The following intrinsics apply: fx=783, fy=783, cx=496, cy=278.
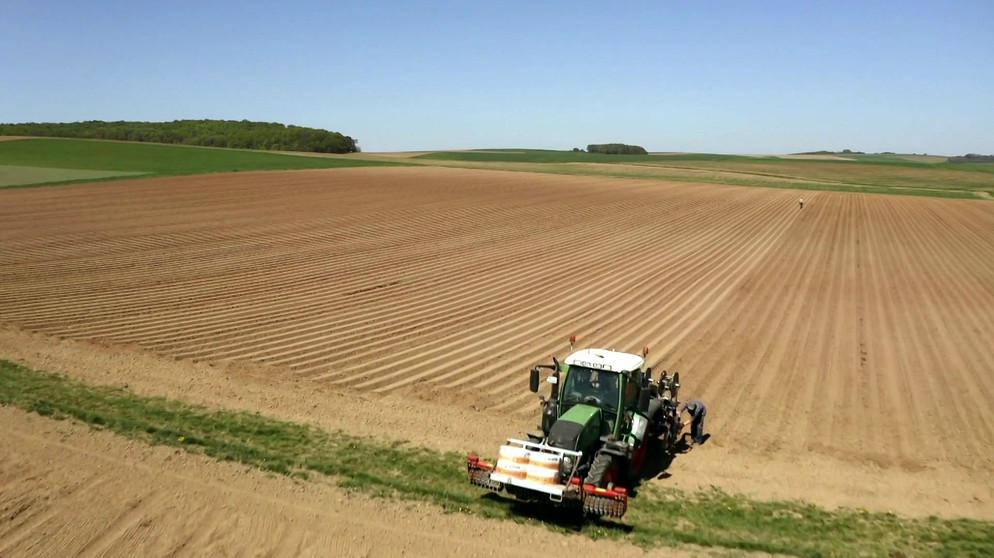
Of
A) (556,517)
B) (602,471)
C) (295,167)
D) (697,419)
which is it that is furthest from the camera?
(295,167)

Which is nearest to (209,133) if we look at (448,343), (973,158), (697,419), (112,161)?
(112,161)

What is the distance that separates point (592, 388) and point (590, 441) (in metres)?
0.82

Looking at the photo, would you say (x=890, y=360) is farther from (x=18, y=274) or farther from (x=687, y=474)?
(x=18, y=274)

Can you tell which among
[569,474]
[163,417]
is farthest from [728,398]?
[163,417]

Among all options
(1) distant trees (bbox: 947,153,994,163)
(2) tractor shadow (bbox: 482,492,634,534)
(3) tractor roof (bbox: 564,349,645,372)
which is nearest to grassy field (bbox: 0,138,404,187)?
(3) tractor roof (bbox: 564,349,645,372)

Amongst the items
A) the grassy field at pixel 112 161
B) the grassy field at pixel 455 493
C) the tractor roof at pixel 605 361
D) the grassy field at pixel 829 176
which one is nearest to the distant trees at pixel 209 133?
the grassy field at pixel 112 161

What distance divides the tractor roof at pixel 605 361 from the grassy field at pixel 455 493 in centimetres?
157

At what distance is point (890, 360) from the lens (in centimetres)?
1617

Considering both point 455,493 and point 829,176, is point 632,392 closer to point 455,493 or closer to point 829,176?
point 455,493

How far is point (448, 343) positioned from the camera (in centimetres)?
1672

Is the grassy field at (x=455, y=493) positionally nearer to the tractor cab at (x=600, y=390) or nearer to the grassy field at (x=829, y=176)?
the tractor cab at (x=600, y=390)

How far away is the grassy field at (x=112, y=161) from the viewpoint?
2073 inches

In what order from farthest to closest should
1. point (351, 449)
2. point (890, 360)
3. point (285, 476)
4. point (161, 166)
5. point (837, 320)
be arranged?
1. point (161, 166)
2. point (837, 320)
3. point (890, 360)
4. point (351, 449)
5. point (285, 476)

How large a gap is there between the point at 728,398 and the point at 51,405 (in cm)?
1069
